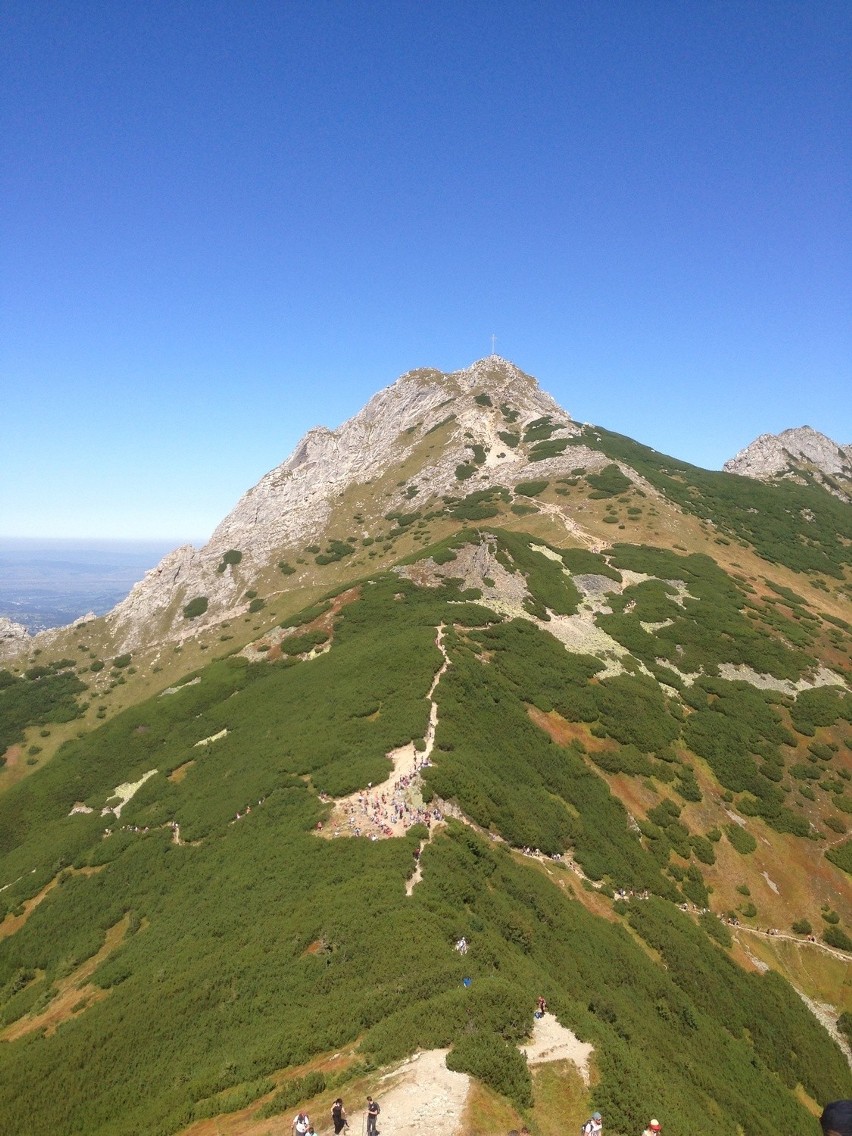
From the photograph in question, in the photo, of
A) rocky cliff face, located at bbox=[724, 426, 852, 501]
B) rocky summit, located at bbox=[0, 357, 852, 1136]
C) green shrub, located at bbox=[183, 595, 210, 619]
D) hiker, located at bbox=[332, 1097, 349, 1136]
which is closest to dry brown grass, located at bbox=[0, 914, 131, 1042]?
rocky summit, located at bbox=[0, 357, 852, 1136]

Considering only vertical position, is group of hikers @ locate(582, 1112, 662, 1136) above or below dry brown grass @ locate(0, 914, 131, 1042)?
above

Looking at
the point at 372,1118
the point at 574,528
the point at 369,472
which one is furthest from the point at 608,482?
the point at 372,1118

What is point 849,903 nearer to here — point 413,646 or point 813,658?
point 813,658

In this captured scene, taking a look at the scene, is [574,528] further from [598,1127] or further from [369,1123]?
[369,1123]

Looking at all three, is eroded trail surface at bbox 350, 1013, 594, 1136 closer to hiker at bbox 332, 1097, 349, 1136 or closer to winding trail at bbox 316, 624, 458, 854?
hiker at bbox 332, 1097, 349, 1136

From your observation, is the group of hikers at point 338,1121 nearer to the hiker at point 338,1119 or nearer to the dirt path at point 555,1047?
the hiker at point 338,1119

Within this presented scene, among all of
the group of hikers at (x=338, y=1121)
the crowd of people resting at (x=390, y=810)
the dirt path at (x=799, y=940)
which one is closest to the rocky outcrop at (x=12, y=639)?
the crowd of people resting at (x=390, y=810)
